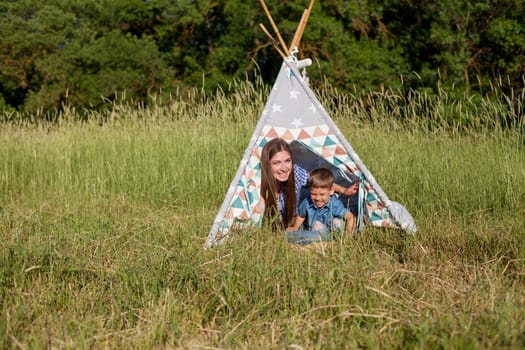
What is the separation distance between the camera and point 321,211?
3.63 meters

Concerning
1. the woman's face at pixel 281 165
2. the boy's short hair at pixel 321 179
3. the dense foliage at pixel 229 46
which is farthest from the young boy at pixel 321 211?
the dense foliage at pixel 229 46

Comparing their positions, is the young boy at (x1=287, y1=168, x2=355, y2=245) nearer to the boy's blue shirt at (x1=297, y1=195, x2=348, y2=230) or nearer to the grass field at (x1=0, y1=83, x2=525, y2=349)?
the boy's blue shirt at (x1=297, y1=195, x2=348, y2=230)

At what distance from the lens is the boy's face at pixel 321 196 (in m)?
3.64

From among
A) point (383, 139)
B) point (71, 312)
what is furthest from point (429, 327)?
point (383, 139)

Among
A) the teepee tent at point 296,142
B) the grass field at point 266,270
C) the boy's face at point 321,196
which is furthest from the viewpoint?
the boy's face at point 321,196

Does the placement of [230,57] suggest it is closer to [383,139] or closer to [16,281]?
[383,139]

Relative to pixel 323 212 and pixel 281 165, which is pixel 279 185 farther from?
pixel 323 212

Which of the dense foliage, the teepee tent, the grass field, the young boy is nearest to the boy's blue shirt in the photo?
the young boy

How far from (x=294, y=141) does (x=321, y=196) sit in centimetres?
36

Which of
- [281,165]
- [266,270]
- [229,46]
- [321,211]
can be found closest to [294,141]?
[281,165]

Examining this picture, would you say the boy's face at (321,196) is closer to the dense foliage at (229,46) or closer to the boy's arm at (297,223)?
the boy's arm at (297,223)

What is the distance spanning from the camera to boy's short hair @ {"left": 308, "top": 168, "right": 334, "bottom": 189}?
3.65m

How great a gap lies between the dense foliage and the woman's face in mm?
6830

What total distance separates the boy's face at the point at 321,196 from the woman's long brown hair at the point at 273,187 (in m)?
0.13
